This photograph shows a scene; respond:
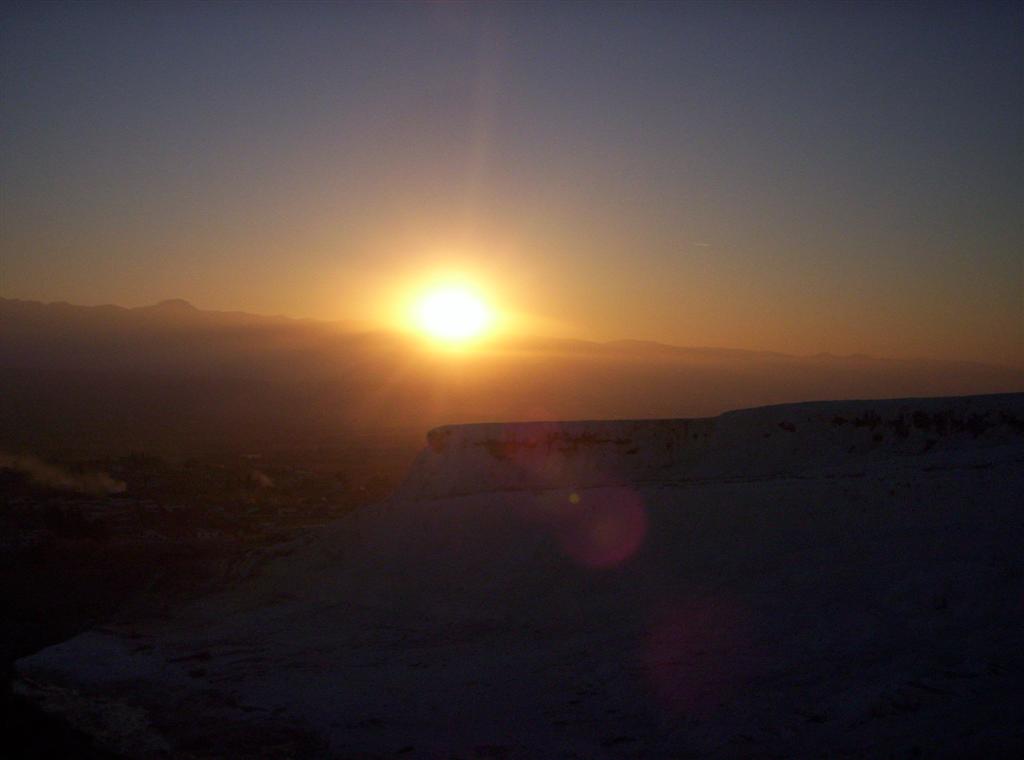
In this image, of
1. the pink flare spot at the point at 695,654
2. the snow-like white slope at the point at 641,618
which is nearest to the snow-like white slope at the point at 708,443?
the snow-like white slope at the point at 641,618

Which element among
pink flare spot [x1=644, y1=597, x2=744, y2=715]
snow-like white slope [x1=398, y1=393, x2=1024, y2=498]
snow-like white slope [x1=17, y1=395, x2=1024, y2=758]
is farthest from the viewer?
snow-like white slope [x1=398, y1=393, x2=1024, y2=498]

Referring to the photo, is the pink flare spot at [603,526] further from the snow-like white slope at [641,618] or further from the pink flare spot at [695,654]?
the pink flare spot at [695,654]

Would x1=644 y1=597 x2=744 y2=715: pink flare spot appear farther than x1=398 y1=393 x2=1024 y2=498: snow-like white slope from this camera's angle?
No

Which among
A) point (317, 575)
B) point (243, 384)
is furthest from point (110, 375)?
point (317, 575)

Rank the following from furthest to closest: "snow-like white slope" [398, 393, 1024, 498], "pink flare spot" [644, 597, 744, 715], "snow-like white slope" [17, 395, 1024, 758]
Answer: "snow-like white slope" [398, 393, 1024, 498], "pink flare spot" [644, 597, 744, 715], "snow-like white slope" [17, 395, 1024, 758]

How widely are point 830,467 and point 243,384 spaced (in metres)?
93.2

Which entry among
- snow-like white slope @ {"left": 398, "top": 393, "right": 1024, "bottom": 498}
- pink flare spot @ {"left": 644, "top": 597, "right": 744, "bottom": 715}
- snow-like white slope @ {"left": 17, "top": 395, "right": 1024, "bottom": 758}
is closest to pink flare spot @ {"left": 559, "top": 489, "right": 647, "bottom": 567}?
snow-like white slope @ {"left": 17, "top": 395, "right": 1024, "bottom": 758}

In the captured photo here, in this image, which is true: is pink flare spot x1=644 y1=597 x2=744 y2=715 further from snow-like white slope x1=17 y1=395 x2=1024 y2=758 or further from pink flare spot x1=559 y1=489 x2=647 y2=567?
pink flare spot x1=559 y1=489 x2=647 y2=567

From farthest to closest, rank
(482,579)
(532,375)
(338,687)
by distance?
(532,375), (482,579), (338,687)

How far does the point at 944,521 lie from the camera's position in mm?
10641

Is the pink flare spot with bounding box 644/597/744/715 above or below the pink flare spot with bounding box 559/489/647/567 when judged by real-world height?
below

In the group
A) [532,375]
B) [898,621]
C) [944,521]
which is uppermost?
[532,375]

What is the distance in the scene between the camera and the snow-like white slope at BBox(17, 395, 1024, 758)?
25.7 ft

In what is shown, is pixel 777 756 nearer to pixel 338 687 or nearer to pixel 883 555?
pixel 883 555
